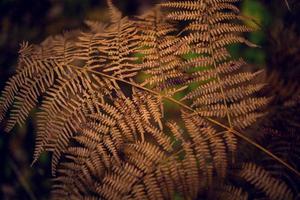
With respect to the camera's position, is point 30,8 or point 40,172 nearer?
point 40,172

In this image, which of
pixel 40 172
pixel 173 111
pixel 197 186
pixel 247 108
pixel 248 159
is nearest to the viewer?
pixel 197 186

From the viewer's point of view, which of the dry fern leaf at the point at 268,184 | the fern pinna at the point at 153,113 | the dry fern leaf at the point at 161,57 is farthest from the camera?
the dry fern leaf at the point at 161,57

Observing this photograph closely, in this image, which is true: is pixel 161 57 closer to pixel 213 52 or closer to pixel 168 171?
pixel 213 52

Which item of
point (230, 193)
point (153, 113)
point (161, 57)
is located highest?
point (161, 57)

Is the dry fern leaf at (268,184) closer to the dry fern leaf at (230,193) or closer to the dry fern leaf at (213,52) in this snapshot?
the dry fern leaf at (230,193)

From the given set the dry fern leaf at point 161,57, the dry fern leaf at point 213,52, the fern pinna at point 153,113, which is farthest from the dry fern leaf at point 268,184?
the dry fern leaf at point 161,57

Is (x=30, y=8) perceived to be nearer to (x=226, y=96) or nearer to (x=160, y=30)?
(x=160, y=30)

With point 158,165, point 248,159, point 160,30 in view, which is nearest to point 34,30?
point 160,30

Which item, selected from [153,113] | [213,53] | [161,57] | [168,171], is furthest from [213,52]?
[168,171]
